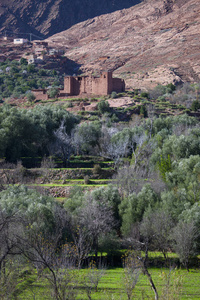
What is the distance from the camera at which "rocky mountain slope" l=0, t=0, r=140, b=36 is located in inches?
5724

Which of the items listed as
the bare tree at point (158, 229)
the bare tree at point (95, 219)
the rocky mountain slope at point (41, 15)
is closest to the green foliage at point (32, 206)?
the bare tree at point (95, 219)

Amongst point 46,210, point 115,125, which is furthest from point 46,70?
point 46,210

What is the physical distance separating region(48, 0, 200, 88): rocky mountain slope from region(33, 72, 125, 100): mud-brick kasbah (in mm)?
19020

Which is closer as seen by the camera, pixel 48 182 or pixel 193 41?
pixel 48 182

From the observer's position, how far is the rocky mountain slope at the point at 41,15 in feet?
477

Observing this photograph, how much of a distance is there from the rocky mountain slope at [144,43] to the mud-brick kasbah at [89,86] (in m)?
19.0

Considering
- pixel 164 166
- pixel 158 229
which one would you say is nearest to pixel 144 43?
pixel 164 166

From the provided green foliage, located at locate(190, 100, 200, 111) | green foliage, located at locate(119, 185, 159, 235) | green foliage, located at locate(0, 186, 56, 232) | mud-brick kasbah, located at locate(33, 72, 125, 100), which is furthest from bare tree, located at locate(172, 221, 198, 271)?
mud-brick kasbah, located at locate(33, 72, 125, 100)

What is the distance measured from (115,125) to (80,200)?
74.5 feet

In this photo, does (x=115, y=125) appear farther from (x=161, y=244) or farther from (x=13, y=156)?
(x=161, y=244)

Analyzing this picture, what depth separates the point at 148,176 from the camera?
30.9 metres

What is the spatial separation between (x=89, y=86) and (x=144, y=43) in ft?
156

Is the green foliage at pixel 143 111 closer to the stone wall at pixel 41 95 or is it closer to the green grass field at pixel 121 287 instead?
the stone wall at pixel 41 95

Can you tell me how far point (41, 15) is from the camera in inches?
6038
